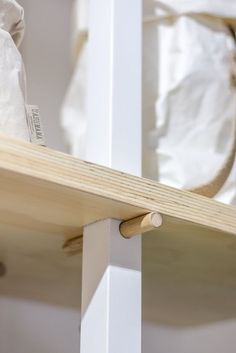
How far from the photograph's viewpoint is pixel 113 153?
0.66 m

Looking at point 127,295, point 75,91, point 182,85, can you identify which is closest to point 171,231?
point 127,295

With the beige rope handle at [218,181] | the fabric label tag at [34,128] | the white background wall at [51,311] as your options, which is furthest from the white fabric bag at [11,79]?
the white background wall at [51,311]

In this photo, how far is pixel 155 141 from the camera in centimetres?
80

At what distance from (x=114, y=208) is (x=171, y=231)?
88 mm

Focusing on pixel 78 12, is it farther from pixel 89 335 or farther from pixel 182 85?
pixel 89 335

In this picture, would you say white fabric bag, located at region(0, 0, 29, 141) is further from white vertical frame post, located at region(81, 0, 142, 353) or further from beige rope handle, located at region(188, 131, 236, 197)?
beige rope handle, located at region(188, 131, 236, 197)

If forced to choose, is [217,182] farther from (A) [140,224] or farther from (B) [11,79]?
(B) [11,79]

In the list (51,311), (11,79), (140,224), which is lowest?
(51,311)

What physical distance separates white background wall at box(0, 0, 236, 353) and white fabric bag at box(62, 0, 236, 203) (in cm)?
27

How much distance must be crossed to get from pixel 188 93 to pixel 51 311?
423mm

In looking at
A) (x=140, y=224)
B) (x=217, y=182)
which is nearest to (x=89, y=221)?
(x=140, y=224)

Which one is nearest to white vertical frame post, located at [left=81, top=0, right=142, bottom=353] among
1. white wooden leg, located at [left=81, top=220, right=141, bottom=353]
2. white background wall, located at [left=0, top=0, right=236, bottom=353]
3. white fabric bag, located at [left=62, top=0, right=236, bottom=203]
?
white wooden leg, located at [left=81, top=220, right=141, bottom=353]

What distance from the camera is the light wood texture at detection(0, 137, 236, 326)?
0.56m

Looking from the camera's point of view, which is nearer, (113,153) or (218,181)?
(113,153)
